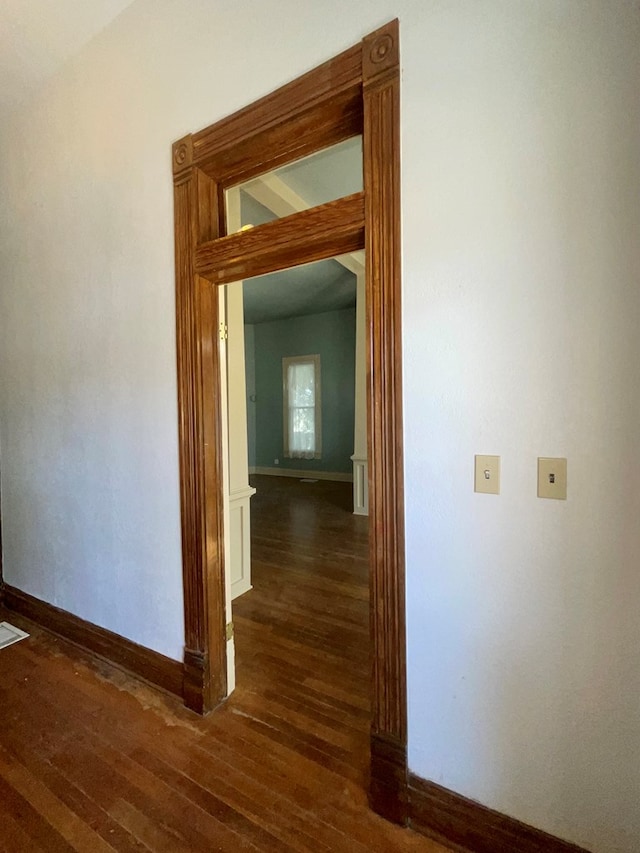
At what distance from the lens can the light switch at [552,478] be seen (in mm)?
1067

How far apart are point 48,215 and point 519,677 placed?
3.14 m

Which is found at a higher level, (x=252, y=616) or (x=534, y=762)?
(x=534, y=762)

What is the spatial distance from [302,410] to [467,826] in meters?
7.35

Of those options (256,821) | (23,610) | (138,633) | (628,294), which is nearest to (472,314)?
(628,294)

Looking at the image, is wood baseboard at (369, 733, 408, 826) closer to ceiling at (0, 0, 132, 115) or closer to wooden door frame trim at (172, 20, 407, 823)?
wooden door frame trim at (172, 20, 407, 823)

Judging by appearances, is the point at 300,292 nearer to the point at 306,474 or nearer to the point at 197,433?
the point at 306,474

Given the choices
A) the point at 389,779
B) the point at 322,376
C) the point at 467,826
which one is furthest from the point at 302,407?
the point at 467,826

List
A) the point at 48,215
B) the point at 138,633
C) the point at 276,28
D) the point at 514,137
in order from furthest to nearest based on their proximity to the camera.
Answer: the point at 48,215
the point at 138,633
the point at 276,28
the point at 514,137

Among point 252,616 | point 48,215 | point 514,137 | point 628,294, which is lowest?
point 252,616

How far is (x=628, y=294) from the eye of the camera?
977 millimetres

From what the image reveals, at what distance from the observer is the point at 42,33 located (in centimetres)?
198

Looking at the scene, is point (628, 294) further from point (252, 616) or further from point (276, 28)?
point (252, 616)

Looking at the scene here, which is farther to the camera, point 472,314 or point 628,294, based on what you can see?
point 472,314

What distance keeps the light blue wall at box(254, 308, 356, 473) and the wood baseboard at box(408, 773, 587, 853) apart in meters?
6.54
